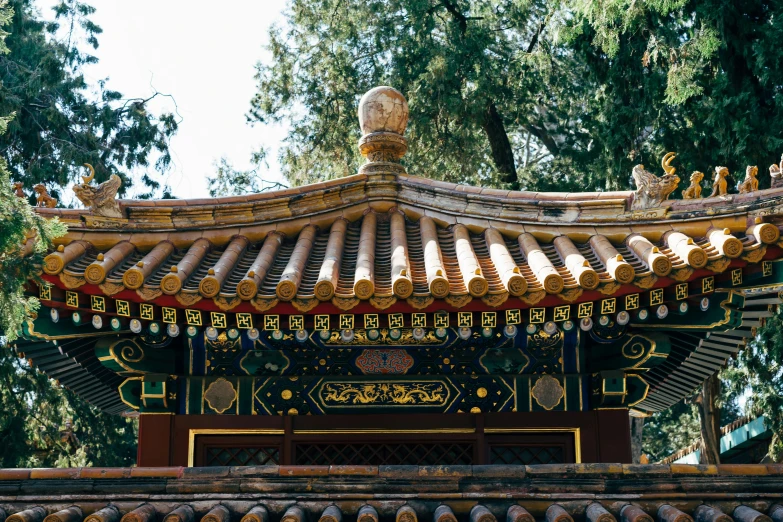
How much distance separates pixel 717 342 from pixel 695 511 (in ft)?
10.1

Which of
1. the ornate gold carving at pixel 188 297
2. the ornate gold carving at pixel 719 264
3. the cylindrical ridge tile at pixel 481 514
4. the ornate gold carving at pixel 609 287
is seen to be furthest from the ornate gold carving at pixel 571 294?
the ornate gold carving at pixel 188 297

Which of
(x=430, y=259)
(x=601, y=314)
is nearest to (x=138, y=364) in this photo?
(x=430, y=259)

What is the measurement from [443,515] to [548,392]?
2480 millimetres

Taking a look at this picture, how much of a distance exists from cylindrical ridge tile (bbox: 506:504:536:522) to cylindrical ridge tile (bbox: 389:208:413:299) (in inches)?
60.8

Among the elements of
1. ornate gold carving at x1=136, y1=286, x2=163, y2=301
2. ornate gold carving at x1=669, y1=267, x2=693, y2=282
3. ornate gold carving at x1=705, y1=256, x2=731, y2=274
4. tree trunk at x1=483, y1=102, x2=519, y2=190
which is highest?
tree trunk at x1=483, y1=102, x2=519, y2=190

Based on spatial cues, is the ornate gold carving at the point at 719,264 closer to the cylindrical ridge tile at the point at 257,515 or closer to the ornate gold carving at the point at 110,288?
the cylindrical ridge tile at the point at 257,515

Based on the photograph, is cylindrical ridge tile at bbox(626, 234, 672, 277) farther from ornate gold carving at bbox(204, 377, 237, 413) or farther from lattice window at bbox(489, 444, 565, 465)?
ornate gold carving at bbox(204, 377, 237, 413)

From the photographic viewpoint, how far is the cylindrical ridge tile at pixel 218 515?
15.8 ft

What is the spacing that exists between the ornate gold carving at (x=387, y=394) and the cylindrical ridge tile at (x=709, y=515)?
243 cm

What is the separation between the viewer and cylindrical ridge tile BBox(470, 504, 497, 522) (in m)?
4.75

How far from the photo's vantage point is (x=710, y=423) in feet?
51.0

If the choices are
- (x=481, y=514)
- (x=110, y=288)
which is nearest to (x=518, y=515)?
(x=481, y=514)

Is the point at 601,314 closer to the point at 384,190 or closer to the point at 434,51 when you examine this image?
the point at 384,190

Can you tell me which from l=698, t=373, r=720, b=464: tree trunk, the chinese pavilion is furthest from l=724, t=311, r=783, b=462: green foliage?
the chinese pavilion
